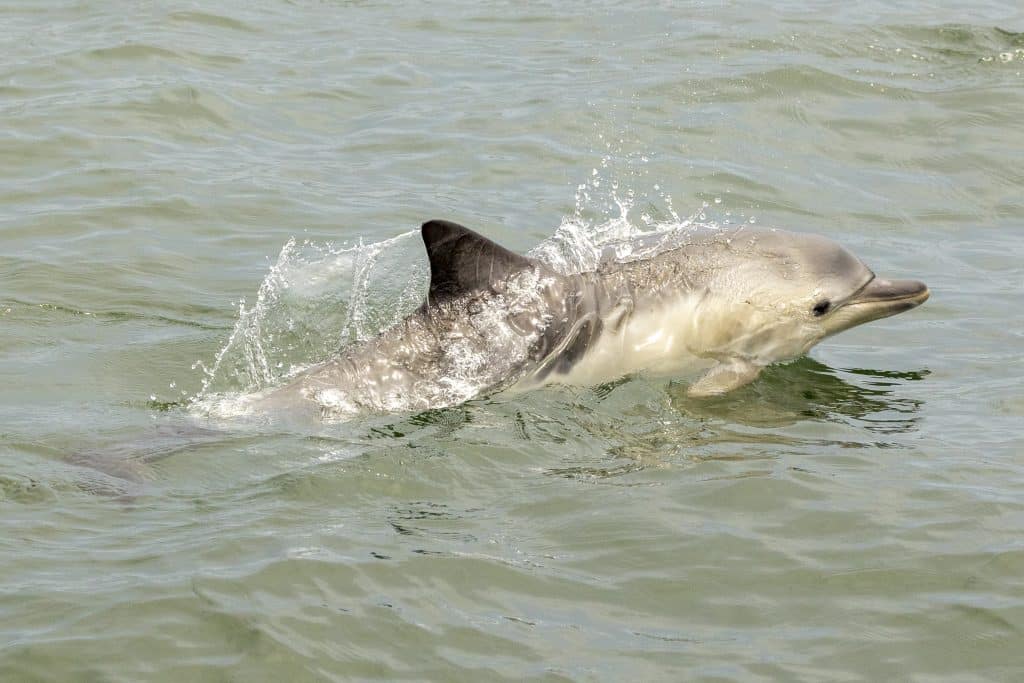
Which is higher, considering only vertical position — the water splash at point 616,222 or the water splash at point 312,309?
the water splash at point 616,222

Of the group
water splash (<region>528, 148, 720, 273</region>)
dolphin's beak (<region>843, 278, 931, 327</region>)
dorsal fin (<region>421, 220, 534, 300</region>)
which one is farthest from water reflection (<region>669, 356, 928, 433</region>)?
dorsal fin (<region>421, 220, 534, 300</region>)

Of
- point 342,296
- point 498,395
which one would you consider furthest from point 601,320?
point 342,296

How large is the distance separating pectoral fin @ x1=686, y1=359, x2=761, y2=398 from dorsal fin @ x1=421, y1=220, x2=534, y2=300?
137cm

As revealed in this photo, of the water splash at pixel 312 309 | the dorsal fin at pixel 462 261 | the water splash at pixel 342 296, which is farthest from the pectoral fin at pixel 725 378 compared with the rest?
the water splash at pixel 312 309

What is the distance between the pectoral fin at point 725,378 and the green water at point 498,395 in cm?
10

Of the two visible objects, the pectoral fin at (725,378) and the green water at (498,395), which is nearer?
the green water at (498,395)

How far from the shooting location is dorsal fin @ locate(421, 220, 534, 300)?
8.16 metres

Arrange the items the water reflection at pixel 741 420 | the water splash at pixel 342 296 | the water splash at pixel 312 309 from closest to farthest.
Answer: the water reflection at pixel 741 420
the water splash at pixel 342 296
the water splash at pixel 312 309

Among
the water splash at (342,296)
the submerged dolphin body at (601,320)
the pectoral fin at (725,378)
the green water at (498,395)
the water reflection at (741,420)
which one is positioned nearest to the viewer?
the green water at (498,395)

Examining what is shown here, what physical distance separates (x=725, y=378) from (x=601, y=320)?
2.97ft

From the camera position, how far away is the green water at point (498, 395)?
622cm

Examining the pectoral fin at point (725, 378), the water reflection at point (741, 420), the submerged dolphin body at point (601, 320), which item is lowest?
the water reflection at point (741, 420)

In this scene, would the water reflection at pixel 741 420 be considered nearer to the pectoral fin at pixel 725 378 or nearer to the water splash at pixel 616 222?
the pectoral fin at pixel 725 378

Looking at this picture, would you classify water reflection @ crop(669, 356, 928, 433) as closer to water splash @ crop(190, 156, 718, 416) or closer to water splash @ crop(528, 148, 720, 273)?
water splash @ crop(528, 148, 720, 273)
